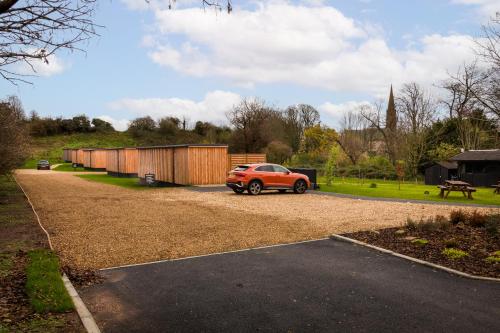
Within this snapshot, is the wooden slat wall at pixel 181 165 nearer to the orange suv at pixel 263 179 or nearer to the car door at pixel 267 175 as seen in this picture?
the orange suv at pixel 263 179

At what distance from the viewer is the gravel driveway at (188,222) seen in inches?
316

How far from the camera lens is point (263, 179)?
63.6ft

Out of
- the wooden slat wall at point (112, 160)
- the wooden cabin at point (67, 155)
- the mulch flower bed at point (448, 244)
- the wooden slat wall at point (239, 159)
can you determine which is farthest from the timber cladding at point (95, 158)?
the mulch flower bed at point (448, 244)

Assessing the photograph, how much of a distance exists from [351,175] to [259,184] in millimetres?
24758

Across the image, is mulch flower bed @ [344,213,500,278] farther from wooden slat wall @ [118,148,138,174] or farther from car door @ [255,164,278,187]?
wooden slat wall @ [118,148,138,174]

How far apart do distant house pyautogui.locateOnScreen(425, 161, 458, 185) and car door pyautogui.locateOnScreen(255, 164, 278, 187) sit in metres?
19.1

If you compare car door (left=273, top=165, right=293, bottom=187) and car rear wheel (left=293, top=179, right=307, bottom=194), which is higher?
car door (left=273, top=165, right=293, bottom=187)

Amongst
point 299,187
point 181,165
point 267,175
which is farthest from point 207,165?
point 299,187

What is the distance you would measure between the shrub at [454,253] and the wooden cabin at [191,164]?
18336mm

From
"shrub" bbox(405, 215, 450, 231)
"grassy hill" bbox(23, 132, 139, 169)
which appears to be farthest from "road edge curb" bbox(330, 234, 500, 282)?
"grassy hill" bbox(23, 132, 139, 169)

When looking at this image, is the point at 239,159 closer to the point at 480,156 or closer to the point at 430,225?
the point at 430,225

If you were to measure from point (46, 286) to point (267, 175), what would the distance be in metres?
14.6

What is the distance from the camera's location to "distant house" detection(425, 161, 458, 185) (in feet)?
107

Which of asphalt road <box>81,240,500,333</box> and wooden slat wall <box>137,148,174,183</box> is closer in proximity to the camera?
asphalt road <box>81,240,500,333</box>
